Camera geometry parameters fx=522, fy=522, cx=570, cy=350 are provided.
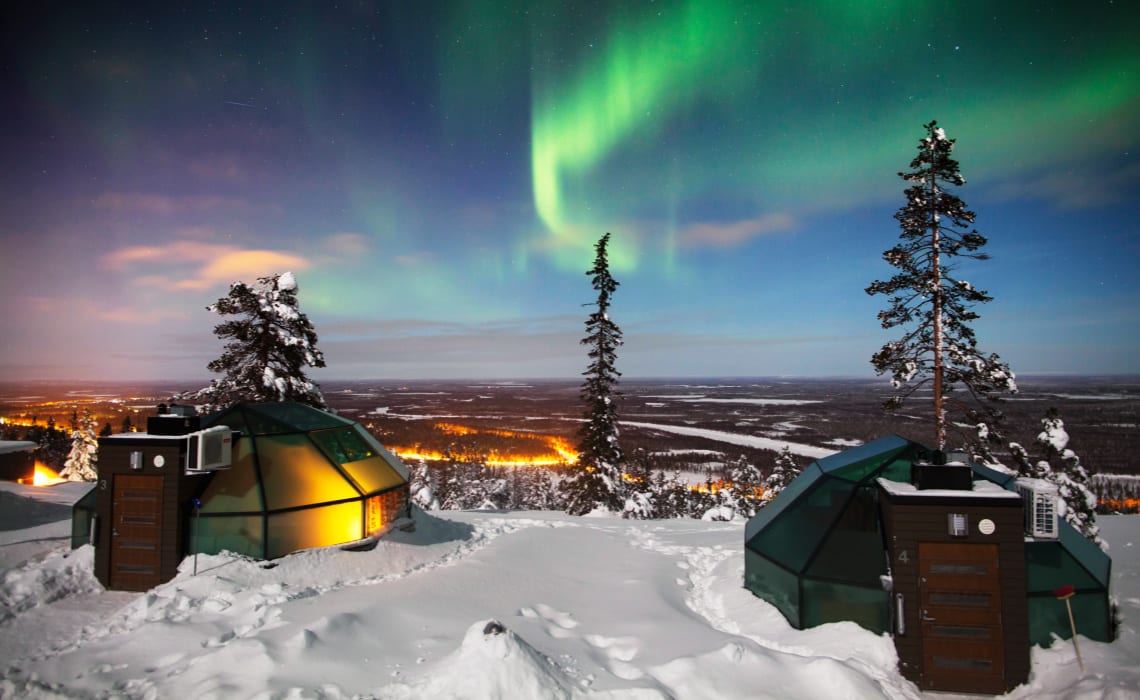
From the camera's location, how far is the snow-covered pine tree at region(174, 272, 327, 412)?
2123 cm

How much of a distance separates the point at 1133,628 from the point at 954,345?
830 centimetres

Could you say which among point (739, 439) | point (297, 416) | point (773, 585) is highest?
point (297, 416)

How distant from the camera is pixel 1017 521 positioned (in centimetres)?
731

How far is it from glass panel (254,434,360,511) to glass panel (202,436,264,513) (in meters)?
0.21

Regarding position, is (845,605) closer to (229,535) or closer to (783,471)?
(229,535)

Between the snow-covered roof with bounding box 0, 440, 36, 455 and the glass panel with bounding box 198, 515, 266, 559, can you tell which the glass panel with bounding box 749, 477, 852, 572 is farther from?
the snow-covered roof with bounding box 0, 440, 36, 455

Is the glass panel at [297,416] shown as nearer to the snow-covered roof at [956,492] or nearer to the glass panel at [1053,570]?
the snow-covered roof at [956,492]

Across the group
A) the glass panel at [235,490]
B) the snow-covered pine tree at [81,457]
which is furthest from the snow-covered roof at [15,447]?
the glass panel at [235,490]

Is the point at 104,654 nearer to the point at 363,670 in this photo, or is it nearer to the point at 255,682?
the point at 255,682

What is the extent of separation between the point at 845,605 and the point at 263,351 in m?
22.2

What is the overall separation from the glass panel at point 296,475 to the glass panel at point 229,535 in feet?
1.79

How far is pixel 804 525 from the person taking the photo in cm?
967

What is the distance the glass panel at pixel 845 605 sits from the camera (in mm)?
7957

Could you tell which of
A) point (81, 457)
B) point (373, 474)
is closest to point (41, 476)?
point (81, 457)
